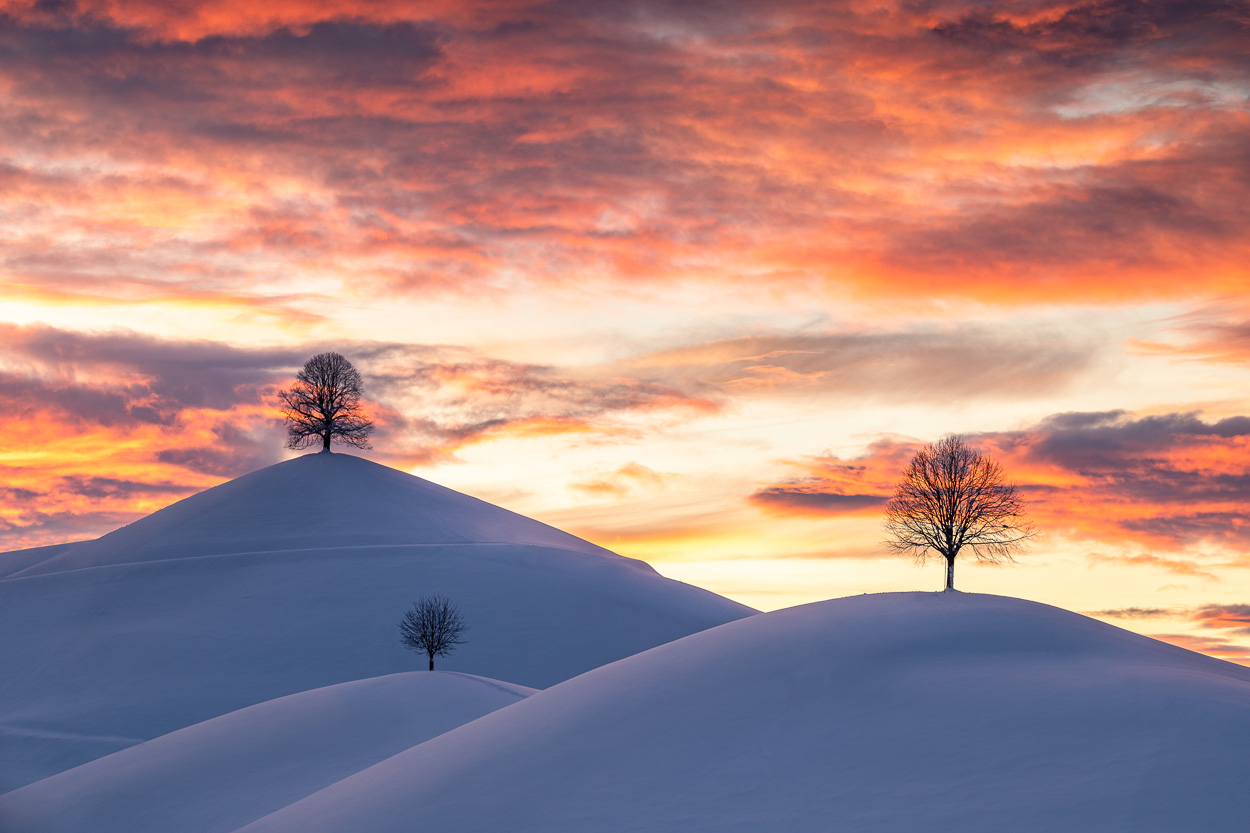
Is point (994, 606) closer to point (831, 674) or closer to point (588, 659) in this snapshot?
point (831, 674)

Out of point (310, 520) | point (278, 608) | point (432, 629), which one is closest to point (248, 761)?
point (432, 629)

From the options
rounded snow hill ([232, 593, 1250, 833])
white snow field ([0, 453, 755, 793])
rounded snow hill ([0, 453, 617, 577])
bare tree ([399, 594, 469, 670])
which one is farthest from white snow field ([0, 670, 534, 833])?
rounded snow hill ([0, 453, 617, 577])

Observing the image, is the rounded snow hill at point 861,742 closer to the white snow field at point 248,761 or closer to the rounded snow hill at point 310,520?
the white snow field at point 248,761

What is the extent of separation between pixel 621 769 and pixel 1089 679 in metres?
9.59

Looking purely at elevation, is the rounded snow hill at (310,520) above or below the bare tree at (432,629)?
above

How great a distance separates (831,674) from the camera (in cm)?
2223

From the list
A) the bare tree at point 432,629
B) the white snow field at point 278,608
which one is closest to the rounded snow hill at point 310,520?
the white snow field at point 278,608

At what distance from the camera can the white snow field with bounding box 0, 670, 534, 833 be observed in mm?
31359

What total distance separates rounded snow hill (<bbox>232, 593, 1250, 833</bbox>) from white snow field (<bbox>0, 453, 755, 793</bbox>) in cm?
3337

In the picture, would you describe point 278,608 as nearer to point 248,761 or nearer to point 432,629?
point 432,629

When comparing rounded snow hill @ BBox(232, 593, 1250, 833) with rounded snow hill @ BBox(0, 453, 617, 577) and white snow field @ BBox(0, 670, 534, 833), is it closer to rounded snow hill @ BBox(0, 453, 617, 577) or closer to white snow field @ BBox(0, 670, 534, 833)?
white snow field @ BBox(0, 670, 534, 833)

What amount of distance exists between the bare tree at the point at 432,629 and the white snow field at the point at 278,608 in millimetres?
685

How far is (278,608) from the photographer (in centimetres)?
6494

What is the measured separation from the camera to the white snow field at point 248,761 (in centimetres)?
3136
